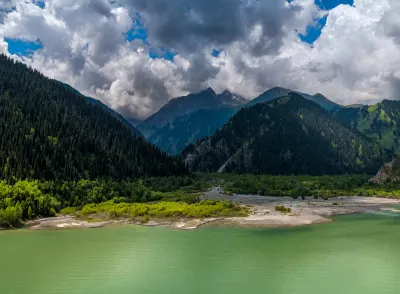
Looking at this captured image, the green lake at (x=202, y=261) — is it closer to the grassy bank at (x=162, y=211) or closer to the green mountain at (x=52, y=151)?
the grassy bank at (x=162, y=211)

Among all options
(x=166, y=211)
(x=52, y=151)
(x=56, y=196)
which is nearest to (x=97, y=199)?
(x=56, y=196)

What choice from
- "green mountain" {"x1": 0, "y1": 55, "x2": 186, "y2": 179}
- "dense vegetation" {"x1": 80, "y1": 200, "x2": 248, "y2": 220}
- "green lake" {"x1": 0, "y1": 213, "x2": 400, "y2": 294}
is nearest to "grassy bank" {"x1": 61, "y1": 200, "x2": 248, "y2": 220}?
"dense vegetation" {"x1": 80, "y1": 200, "x2": 248, "y2": 220}

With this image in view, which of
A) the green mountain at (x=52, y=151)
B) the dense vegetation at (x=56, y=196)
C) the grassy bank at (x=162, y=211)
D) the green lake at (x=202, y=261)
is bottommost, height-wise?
the green lake at (x=202, y=261)

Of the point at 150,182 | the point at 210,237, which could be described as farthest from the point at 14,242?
the point at 150,182

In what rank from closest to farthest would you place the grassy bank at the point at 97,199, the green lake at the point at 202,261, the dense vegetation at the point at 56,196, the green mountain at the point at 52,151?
1. the green lake at the point at 202,261
2. the dense vegetation at the point at 56,196
3. the grassy bank at the point at 97,199
4. the green mountain at the point at 52,151

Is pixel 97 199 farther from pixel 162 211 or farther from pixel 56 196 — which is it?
pixel 162 211

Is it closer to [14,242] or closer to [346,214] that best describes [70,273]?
[14,242]

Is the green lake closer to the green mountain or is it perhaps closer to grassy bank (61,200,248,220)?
grassy bank (61,200,248,220)

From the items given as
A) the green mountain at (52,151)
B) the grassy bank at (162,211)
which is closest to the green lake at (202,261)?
the grassy bank at (162,211)
